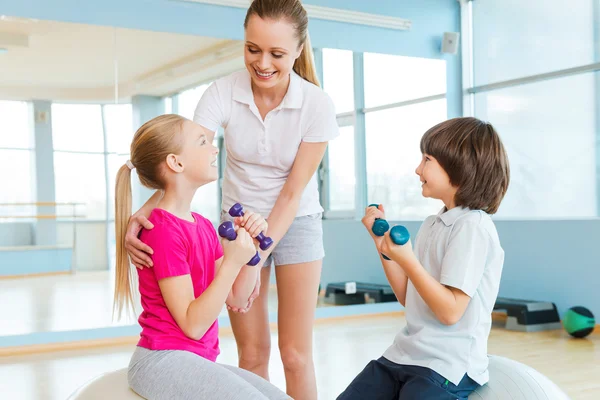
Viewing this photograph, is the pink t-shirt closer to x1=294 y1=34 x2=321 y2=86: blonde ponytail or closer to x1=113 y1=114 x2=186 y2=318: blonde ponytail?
x1=113 y1=114 x2=186 y2=318: blonde ponytail

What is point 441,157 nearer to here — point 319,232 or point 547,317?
point 319,232

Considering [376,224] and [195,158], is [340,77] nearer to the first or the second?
[195,158]

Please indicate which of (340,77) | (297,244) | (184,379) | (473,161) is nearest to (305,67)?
(297,244)

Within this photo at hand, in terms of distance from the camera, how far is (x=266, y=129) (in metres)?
1.88

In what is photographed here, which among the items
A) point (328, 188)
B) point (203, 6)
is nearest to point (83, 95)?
point (203, 6)

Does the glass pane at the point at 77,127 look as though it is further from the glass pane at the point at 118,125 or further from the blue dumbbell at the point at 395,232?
the blue dumbbell at the point at 395,232

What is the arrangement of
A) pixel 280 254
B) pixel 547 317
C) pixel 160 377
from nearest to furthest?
pixel 160 377 → pixel 280 254 → pixel 547 317

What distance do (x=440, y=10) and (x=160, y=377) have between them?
4.77 metres

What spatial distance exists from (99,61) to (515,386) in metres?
3.53

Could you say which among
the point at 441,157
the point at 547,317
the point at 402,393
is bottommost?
the point at 547,317

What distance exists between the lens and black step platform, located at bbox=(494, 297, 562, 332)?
14.6 ft

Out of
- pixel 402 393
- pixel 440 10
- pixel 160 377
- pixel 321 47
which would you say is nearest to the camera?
pixel 160 377

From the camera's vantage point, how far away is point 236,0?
15.3 feet

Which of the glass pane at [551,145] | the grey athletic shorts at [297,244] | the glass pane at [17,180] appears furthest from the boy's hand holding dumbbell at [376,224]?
the glass pane at [551,145]
